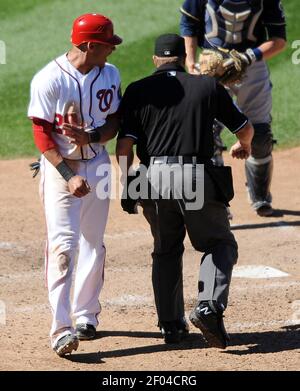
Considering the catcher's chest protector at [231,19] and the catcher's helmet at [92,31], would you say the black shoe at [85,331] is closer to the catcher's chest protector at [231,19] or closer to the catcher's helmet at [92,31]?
the catcher's helmet at [92,31]

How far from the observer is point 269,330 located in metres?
6.07

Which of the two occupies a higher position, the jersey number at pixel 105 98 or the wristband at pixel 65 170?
the jersey number at pixel 105 98

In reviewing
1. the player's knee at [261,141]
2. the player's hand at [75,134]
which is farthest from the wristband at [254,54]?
the player's hand at [75,134]

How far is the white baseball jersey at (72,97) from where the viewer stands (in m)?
5.57

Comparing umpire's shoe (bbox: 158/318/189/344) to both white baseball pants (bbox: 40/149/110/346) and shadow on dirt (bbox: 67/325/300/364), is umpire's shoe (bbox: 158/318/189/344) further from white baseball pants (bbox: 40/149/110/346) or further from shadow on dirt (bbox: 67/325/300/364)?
white baseball pants (bbox: 40/149/110/346)

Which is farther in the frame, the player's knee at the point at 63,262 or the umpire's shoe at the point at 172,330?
the umpire's shoe at the point at 172,330

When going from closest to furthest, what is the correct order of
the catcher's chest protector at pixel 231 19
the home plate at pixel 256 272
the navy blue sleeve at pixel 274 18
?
the home plate at pixel 256 272, the catcher's chest protector at pixel 231 19, the navy blue sleeve at pixel 274 18

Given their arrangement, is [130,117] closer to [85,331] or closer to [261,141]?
[85,331]

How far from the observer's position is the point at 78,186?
5.48 metres

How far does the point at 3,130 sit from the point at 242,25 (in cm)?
368

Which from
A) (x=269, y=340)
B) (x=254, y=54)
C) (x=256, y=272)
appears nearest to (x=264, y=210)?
(x=254, y=54)

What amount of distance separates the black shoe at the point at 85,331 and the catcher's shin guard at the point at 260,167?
3062mm

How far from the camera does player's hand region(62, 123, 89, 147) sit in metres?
5.56
